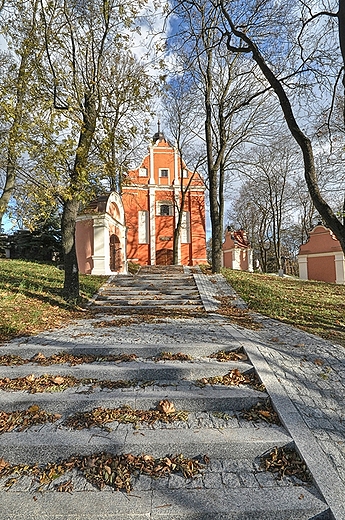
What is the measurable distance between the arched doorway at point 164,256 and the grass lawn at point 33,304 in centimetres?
1467

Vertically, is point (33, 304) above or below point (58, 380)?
above

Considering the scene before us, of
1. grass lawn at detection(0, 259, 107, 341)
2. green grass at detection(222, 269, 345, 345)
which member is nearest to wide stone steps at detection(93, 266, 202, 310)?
grass lawn at detection(0, 259, 107, 341)

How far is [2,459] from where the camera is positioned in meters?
2.39

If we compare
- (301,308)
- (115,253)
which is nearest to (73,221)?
(301,308)

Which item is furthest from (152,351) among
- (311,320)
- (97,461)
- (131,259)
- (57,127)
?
(131,259)

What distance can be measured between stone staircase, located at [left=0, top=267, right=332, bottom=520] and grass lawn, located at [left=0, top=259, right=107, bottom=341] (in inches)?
32.7

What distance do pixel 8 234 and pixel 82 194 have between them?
18273mm

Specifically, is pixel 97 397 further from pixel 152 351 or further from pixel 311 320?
pixel 311 320

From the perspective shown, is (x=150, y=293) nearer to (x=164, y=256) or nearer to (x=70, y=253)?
(x=70, y=253)

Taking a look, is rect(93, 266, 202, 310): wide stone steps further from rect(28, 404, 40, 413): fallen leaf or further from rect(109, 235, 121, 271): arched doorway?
rect(28, 404, 40, 413): fallen leaf

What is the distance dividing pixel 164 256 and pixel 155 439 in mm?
22896

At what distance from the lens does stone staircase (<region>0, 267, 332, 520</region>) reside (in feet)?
6.42

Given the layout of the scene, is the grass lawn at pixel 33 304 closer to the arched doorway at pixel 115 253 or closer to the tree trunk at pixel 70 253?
the tree trunk at pixel 70 253

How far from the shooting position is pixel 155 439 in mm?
2502
